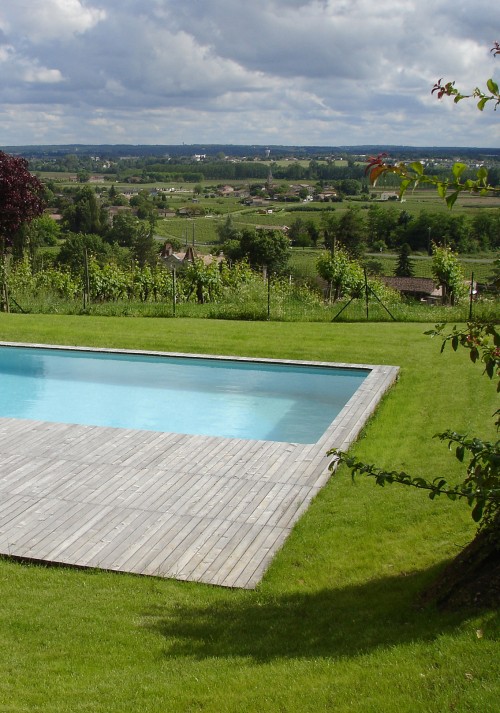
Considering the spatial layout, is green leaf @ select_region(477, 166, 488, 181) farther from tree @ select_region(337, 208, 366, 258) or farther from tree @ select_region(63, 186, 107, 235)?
tree @ select_region(63, 186, 107, 235)

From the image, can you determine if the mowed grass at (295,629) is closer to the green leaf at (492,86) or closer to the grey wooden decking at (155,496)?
the grey wooden decking at (155,496)

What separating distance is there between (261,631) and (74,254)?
4242 centimetres

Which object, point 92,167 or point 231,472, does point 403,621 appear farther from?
point 92,167

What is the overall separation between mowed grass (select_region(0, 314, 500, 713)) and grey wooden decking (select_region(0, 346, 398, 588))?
0.19 meters

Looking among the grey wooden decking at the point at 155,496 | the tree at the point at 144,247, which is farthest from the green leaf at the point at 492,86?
the tree at the point at 144,247

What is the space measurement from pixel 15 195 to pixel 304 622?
551 inches

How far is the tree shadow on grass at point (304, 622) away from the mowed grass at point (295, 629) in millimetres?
A: 12

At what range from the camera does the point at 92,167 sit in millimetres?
151125

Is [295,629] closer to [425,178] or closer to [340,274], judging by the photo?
[425,178]

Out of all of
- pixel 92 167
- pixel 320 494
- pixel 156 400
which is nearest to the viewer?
pixel 320 494

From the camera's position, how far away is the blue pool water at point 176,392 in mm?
9969

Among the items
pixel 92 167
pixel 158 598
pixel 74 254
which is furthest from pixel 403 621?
pixel 92 167

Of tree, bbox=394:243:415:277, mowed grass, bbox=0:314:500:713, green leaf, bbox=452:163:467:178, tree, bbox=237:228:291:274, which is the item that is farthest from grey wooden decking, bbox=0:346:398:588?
tree, bbox=237:228:291:274

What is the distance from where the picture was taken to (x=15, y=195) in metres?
16.3
